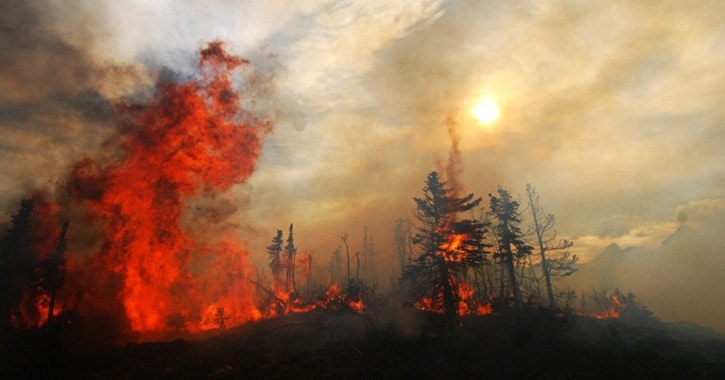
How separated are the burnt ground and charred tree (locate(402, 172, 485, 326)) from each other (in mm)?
2932

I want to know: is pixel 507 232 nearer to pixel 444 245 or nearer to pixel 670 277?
pixel 444 245

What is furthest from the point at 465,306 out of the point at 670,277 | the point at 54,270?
the point at 670,277

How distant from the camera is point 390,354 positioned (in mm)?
25516

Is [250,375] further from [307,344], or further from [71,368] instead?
[71,368]

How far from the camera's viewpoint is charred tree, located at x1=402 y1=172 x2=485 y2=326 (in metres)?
33.2

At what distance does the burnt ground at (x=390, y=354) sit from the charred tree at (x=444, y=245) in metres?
2.93

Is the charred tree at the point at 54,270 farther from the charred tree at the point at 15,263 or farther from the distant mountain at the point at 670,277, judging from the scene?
the distant mountain at the point at 670,277

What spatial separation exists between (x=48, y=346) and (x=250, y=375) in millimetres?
14371

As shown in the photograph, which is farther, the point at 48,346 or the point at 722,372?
the point at 722,372

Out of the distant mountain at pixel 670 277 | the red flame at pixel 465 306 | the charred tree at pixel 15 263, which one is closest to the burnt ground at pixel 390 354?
the red flame at pixel 465 306

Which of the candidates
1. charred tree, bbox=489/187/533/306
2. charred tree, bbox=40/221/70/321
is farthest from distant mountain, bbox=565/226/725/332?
charred tree, bbox=40/221/70/321

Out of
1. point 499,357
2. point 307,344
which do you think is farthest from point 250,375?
point 499,357

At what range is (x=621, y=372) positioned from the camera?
21.8 m

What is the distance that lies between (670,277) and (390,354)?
16072 centimetres
